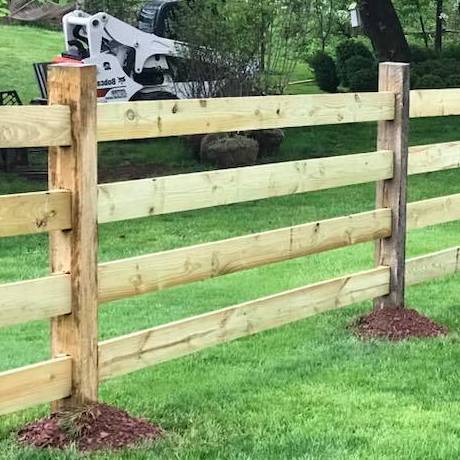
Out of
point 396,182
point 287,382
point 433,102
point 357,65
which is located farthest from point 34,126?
point 357,65

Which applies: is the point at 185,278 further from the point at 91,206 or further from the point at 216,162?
the point at 216,162

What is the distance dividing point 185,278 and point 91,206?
0.75 metres

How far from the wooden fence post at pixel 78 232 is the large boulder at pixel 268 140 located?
36.7 ft

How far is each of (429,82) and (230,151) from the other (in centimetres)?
728

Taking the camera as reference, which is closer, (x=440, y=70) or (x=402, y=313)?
(x=402, y=313)

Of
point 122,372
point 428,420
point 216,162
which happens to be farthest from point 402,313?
point 216,162

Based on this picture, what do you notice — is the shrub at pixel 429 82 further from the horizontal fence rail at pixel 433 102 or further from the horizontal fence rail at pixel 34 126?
the horizontal fence rail at pixel 34 126

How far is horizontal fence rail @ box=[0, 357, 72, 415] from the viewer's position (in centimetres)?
355

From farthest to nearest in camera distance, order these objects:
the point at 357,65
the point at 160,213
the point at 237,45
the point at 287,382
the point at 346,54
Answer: the point at 346,54 → the point at 357,65 → the point at 237,45 → the point at 287,382 → the point at 160,213

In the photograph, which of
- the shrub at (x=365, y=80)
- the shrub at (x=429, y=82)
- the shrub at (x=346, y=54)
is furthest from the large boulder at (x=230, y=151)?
the shrub at (x=346, y=54)

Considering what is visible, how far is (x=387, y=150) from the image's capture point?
575cm

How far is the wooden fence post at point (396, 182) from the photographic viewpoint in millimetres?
5703

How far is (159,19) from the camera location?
57.9 ft

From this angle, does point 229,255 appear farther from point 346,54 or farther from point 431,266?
point 346,54
